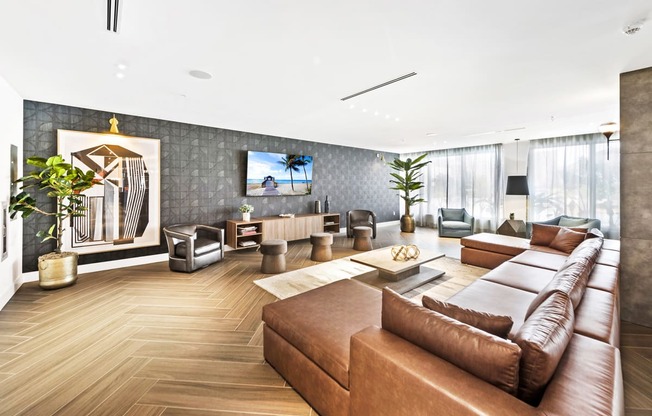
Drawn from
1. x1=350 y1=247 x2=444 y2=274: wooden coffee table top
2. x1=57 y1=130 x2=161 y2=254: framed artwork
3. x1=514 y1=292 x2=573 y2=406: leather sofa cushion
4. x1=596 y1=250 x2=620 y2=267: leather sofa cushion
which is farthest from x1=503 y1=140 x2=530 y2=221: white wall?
x1=57 y1=130 x2=161 y2=254: framed artwork

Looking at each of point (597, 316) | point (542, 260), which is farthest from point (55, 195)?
point (542, 260)

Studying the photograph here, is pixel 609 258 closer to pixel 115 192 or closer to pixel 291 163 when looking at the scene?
pixel 291 163

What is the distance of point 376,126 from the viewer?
17.6 feet

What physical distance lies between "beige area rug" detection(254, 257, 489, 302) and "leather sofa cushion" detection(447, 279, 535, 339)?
88cm

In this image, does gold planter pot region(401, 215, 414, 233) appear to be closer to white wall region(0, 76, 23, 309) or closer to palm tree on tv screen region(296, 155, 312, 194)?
palm tree on tv screen region(296, 155, 312, 194)

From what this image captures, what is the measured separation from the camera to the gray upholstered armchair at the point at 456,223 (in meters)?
7.13

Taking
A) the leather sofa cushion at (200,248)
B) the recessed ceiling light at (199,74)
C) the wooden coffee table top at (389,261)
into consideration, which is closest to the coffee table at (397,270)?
the wooden coffee table top at (389,261)

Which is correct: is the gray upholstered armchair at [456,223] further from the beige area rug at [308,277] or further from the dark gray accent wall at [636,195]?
the dark gray accent wall at [636,195]

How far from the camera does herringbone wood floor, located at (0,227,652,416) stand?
5.65ft

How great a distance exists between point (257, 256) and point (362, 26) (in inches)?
168

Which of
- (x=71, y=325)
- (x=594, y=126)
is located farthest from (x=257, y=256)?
(x=594, y=126)

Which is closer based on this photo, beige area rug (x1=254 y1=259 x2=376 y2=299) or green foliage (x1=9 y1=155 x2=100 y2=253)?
green foliage (x1=9 y1=155 x2=100 y2=253)

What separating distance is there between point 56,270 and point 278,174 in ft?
13.2

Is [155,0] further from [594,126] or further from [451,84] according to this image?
[594,126]
